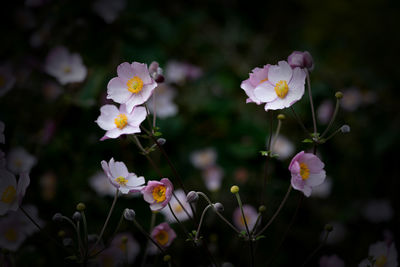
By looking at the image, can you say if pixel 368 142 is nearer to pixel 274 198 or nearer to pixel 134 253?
pixel 274 198

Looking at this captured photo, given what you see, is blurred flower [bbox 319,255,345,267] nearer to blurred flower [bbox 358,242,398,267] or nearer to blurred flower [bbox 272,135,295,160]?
blurred flower [bbox 358,242,398,267]

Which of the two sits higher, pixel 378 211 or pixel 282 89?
pixel 282 89

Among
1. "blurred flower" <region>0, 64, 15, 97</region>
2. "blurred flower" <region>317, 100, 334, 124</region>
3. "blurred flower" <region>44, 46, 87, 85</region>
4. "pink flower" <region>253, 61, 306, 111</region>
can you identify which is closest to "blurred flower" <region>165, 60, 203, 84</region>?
"blurred flower" <region>44, 46, 87, 85</region>

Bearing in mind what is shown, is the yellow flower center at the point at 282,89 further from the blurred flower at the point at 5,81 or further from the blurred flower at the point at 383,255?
the blurred flower at the point at 5,81

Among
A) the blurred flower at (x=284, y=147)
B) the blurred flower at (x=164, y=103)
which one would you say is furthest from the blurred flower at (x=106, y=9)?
the blurred flower at (x=284, y=147)

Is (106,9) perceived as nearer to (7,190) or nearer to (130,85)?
(130,85)

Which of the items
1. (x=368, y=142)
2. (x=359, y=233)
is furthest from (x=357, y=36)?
(x=359, y=233)

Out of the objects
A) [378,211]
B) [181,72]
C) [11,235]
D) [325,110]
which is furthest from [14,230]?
[378,211]
